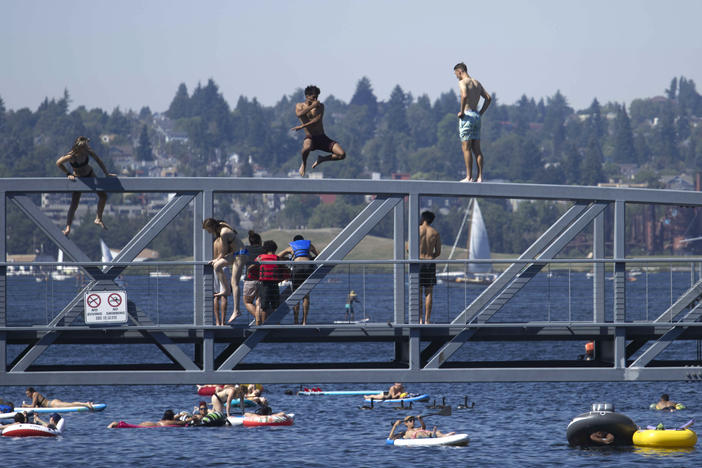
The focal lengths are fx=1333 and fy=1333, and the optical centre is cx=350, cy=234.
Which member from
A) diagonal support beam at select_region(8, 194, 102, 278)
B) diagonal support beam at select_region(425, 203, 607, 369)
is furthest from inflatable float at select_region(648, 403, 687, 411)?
diagonal support beam at select_region(8, 194, 102, 278)

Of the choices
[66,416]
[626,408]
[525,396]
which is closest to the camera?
[66,416]

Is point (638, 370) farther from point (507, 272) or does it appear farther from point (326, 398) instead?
point (326, 398)

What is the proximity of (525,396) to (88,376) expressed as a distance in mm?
49181

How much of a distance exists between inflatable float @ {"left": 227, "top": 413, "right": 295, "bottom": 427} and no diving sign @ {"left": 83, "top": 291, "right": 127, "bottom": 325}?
2973 centimetres

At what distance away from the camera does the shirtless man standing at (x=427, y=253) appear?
67.9ft

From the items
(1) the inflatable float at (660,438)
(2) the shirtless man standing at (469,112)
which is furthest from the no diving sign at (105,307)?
(1) the inflatable float at (660,438)

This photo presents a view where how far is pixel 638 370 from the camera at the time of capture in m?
20.0

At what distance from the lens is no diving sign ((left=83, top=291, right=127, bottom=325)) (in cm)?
1938

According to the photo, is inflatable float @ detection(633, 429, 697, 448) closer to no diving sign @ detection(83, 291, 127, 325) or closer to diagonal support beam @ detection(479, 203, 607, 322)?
diagonal support beam @ detection(479, 203, 607, 322)

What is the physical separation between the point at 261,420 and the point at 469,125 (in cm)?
2973

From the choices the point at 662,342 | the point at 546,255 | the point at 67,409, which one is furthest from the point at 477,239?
the point at 662,342

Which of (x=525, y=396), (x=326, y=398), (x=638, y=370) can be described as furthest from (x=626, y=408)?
(x=638, y=370)

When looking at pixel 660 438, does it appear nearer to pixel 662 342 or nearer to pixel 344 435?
pixel 344 435

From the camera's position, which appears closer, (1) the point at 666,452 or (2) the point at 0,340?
(2) the point at 0,340
